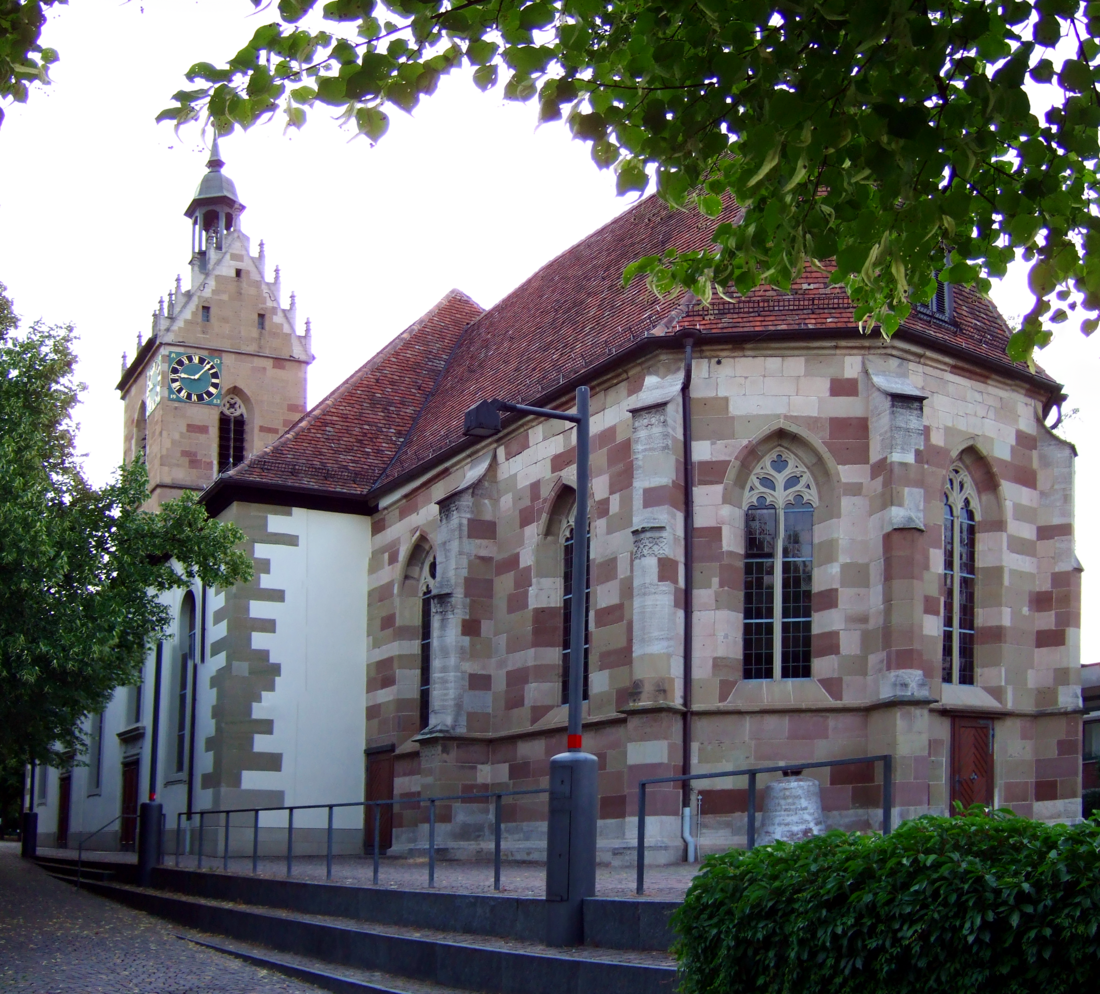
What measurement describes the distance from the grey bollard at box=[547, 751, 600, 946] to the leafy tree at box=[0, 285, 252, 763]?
9.44m

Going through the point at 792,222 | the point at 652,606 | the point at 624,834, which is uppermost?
the point at 792,222

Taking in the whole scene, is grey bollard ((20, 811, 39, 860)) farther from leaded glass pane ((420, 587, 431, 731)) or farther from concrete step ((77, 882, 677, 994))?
concrete step ((77, 882, 677, 994))

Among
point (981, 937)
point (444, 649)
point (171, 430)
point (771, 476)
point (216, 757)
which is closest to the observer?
point (981, 937)

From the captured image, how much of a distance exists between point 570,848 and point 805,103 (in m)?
7.58

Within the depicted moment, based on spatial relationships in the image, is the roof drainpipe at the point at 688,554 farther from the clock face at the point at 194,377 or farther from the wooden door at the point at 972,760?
the clock face at the point at 194,377

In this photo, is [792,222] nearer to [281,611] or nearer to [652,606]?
[652,606]

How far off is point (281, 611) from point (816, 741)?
11848 millimetres

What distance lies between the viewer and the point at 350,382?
30453 millimetres

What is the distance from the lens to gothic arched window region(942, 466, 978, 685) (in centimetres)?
2055

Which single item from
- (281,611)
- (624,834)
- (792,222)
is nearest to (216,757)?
(281,611)

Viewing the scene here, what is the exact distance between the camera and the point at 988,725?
20.3m

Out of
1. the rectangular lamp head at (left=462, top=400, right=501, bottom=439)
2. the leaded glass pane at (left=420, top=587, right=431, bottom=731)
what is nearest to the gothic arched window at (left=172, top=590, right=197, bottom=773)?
the leaded glass pane at (left=420, top=587, right=431, bottom=731)

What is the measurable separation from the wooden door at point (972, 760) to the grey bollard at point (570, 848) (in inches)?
346

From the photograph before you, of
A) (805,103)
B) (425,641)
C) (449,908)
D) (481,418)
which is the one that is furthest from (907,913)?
(425,641)
